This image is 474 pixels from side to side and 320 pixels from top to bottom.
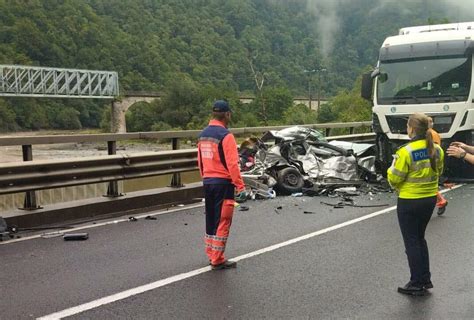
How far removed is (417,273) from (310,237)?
232 centimetres

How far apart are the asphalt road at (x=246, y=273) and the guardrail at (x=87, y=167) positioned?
1044mm

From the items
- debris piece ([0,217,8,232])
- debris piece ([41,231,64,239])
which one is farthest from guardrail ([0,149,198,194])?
debris piece ([41,231,64,239])

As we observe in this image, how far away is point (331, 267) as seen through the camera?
18.6ft

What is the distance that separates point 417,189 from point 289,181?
619cm

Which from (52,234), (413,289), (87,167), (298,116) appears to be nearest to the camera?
(413,289)

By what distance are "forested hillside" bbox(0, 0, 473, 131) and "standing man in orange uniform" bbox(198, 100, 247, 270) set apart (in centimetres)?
4911

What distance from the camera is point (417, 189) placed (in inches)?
189

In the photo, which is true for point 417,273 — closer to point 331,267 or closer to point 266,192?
point 331,267

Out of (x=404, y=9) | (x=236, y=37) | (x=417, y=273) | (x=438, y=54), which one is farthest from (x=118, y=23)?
(x=417, y=273)

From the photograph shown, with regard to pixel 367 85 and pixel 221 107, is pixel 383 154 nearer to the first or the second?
Result: pixel 367 85

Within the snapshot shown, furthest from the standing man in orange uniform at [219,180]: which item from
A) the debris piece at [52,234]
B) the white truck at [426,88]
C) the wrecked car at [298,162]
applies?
the white truck at [426,88]

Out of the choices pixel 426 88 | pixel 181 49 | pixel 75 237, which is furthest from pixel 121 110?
pixel 75 237

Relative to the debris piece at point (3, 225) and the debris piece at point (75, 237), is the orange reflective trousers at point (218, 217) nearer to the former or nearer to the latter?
the debris piece at point (75, 237)

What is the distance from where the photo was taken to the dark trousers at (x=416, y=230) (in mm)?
4805
